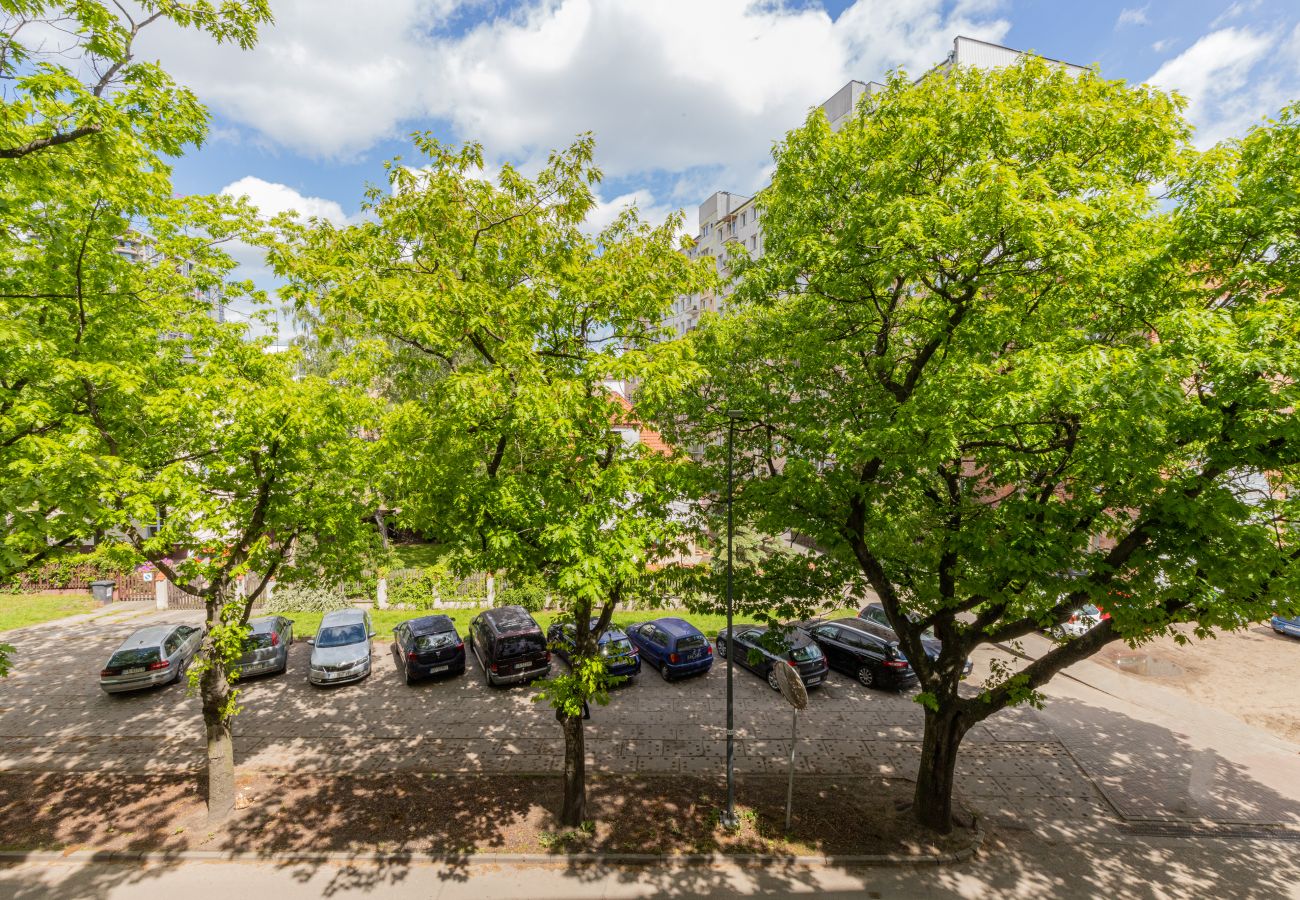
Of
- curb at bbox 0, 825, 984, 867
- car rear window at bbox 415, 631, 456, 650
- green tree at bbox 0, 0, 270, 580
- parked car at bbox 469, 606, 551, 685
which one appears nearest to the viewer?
green tree at bbox 0, 0, 270, 580

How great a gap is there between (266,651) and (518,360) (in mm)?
13118

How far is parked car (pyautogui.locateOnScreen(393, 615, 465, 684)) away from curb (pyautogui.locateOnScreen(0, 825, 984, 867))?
6010mm

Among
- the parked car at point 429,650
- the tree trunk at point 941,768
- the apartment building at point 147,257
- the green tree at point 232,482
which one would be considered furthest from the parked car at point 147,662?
the tree trunk at point 941,768

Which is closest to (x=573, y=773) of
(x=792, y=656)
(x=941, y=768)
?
(x=941, y=768)

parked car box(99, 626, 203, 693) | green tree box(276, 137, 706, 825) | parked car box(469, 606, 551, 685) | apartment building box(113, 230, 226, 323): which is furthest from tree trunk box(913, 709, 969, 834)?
parked car box(99, 626, 203, 693)

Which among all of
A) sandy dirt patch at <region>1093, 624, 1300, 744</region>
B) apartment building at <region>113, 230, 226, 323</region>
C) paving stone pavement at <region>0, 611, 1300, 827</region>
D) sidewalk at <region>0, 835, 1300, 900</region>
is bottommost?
sidewalk at <region>0, 835, 1300, 900</region>

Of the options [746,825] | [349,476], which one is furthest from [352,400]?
[746,825]

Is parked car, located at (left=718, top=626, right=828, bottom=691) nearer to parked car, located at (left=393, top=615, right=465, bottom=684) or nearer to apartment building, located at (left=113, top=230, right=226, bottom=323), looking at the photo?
parked car, located at (left=393, top=615, right=465, bottom=684)

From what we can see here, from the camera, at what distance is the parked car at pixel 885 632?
603 inches

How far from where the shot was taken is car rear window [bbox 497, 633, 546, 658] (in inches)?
571

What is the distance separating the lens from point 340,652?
49.2 feet

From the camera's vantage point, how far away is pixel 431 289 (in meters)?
7.76

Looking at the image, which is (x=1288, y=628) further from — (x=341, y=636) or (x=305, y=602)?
(x=305, y=602)

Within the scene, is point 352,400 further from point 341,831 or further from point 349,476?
point 341,831
